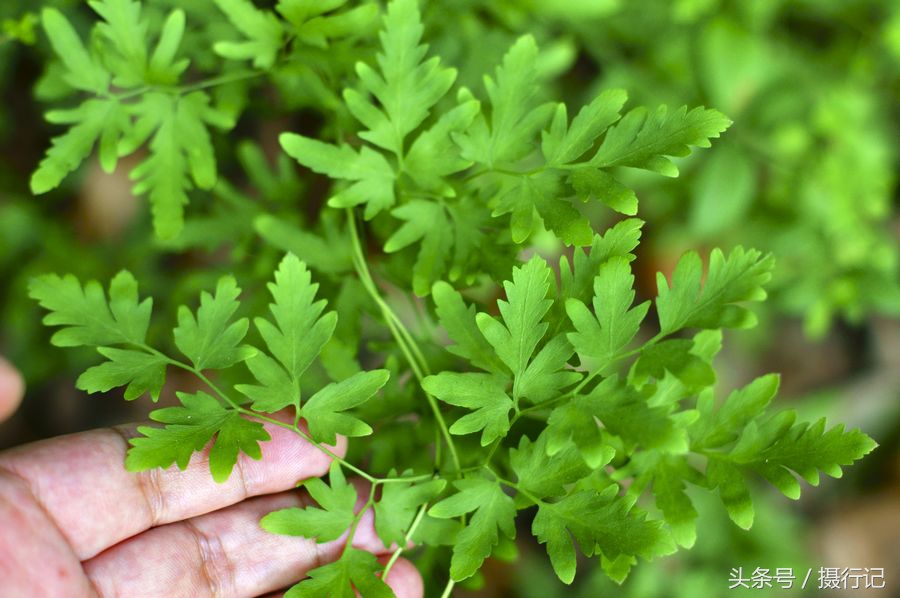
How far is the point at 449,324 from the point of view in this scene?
1.67m

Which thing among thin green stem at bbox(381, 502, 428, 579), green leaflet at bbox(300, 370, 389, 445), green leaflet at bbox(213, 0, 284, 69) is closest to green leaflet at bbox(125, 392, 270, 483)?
green leaflet at bbox(300, 370, 389, 445)

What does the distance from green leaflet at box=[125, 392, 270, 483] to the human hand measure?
0.62 feet

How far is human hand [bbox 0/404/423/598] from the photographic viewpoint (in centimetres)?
174

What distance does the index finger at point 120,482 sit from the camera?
176 centimetres

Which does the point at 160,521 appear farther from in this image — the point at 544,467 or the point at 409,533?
the point at 544,467

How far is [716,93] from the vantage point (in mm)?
2871

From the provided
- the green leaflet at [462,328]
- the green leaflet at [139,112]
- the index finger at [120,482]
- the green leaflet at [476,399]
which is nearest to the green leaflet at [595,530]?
the green leaflet at [476,399]

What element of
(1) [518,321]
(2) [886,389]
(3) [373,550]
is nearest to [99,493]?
(3) [373,550]

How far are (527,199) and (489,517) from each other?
68 centimetres

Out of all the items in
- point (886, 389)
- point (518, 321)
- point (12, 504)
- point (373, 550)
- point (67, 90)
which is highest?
point (67, 90)

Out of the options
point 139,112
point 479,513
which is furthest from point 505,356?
point 139,112

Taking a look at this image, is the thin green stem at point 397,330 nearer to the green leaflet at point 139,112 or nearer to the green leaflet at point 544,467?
the green leaflet at point 544,467

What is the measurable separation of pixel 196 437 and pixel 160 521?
37 cm

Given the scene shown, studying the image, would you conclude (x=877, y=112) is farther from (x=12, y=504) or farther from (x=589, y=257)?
(x=12, y=504)
